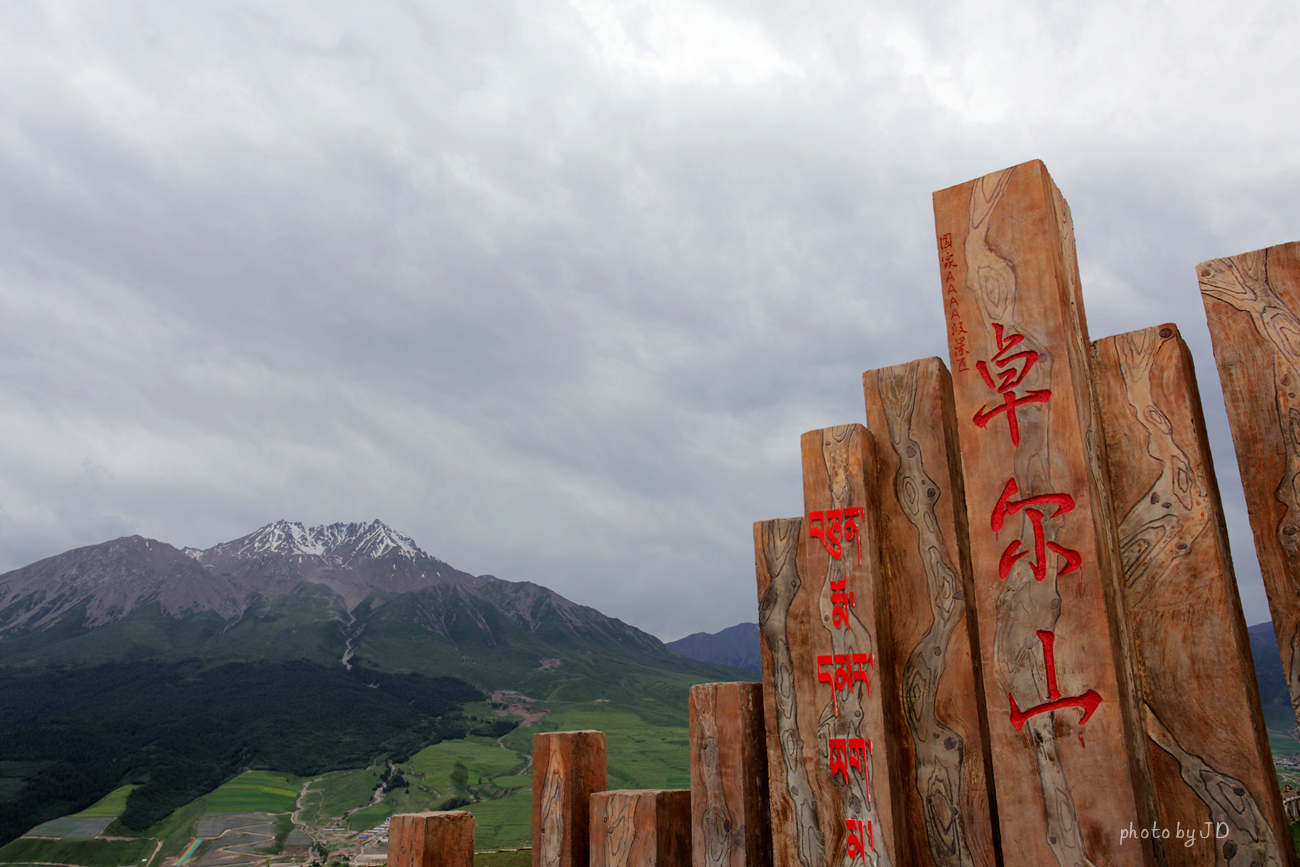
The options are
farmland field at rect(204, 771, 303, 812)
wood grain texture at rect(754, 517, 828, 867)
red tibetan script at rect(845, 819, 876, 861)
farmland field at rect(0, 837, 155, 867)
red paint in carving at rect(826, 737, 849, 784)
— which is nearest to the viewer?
red tibetan script at rect(845, 819, 876, 861)

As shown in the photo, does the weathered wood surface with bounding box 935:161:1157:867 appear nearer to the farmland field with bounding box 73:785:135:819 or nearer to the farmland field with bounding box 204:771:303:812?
the farmland field with bounding box 204:771:303:812

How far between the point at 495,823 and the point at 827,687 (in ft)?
166

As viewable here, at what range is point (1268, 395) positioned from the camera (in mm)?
2859

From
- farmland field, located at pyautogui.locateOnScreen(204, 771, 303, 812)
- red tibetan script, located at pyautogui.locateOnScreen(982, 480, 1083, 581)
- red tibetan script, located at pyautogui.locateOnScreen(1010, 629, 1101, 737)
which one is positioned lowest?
farmland field, located at pyautogui.locateOnScreen(204, 771, 303, 812)

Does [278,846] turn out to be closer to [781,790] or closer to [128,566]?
[781,790]

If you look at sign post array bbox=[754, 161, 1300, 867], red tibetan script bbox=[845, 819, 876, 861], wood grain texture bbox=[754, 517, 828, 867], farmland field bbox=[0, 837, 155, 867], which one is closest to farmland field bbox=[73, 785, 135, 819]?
farmland field bbox=[0, 837, 155, 867]

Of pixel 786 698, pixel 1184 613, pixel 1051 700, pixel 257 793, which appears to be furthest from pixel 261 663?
pixel 1184 613

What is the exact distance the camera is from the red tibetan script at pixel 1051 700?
2.68 m

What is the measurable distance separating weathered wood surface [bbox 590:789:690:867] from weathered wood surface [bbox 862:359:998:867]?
138cm

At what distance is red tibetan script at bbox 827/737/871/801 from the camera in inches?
127

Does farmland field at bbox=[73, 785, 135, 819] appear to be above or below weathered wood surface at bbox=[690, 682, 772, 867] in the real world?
below

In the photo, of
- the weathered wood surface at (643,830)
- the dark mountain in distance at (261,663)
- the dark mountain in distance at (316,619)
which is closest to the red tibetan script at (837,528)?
the weathered wood surface at (643,830)

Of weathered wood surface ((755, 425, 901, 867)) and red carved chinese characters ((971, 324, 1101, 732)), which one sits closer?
red carved chinese characters ((971, 324, 1101, 732))

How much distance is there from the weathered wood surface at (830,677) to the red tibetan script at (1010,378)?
0.61m
